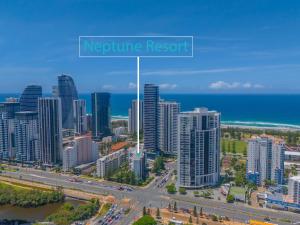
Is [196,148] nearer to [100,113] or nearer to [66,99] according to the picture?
[100,113]

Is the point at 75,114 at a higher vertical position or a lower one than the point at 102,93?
lower

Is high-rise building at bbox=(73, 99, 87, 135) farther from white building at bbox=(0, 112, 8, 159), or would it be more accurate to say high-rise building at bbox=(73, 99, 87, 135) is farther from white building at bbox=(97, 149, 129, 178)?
white building at bbox=(97, 149, 129, 178)

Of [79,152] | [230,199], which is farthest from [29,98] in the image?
[230,199]

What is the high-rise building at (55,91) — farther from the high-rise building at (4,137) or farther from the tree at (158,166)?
the tree at (158,166)

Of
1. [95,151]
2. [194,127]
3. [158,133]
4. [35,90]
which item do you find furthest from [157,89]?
[35,90]

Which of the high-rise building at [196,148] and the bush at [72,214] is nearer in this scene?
the bush at [72,214]

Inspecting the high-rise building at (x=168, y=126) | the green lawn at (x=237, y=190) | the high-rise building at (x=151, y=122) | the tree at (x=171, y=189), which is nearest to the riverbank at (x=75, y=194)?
the tree at (x=171, y=189)

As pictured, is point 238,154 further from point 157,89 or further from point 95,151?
point 95,151
